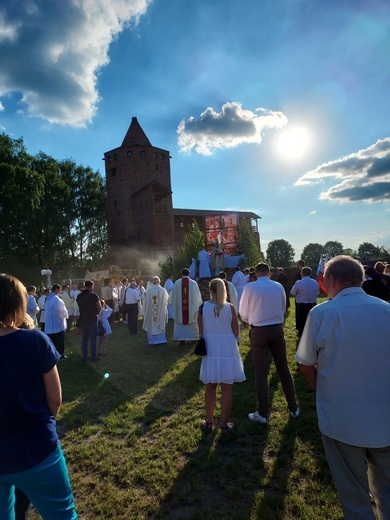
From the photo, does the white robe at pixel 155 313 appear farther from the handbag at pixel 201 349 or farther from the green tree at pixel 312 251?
the green tree at pixel 312 251

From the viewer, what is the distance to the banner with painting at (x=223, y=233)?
24.9 metres

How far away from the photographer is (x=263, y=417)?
15.0ft

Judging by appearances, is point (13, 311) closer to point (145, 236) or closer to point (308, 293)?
point (308, 293)

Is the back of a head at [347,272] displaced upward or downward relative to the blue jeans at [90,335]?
upward

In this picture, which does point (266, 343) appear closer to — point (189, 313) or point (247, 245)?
point (189, 313)

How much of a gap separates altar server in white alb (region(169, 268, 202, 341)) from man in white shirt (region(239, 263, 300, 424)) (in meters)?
5.32

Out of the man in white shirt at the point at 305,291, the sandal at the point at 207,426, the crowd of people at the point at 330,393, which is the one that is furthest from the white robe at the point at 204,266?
the crowd of people at the point at 330,393

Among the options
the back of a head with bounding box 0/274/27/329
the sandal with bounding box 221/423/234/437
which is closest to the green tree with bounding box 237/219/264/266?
the sandal with bounding box 221/423/234/437

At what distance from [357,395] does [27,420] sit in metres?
2.00

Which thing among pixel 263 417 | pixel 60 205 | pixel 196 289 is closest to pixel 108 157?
pixel 60 205

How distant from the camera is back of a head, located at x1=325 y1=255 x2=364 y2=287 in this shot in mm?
2252

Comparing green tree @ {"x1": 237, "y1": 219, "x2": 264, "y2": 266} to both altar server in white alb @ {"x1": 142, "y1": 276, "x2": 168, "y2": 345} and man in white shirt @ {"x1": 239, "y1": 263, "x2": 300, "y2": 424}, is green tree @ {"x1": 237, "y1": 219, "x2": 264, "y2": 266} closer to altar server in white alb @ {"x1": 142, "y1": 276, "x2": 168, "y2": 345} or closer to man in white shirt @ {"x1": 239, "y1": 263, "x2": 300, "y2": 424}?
altar server in white alb @ {"x1": 142, "y1": 276, "x2": 168, "y2": 345}

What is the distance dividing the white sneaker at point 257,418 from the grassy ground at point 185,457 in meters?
0.07

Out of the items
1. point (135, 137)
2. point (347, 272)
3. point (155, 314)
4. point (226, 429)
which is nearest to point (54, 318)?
point (155, 314)
